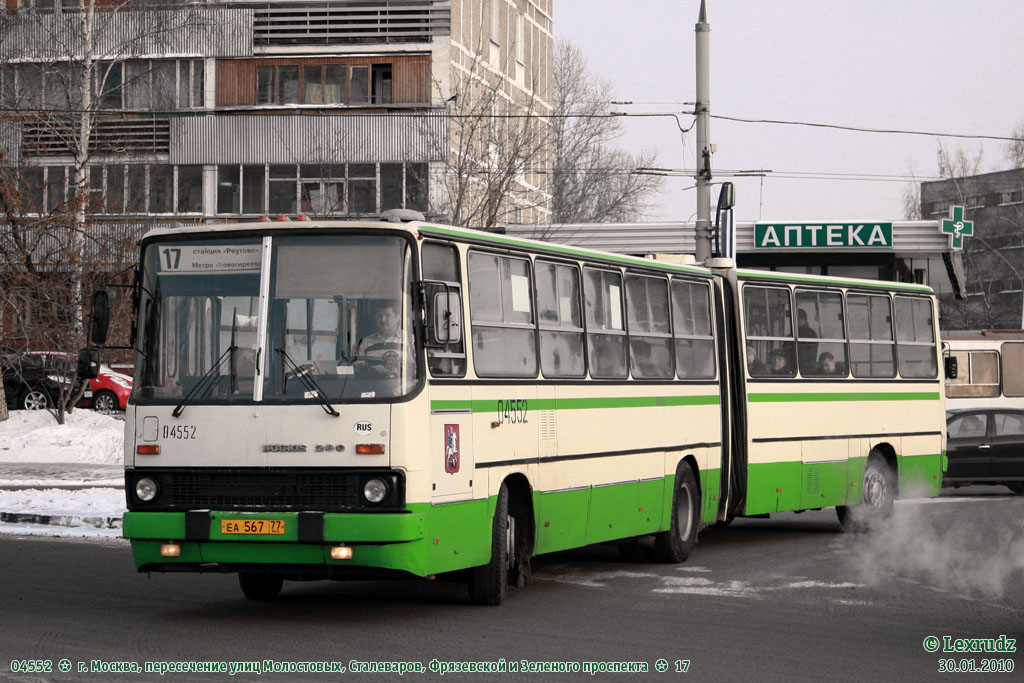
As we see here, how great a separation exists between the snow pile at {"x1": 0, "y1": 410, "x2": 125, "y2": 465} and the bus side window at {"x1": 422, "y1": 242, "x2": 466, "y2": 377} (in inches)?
744

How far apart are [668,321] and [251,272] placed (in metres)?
5.53

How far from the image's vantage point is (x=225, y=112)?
53438mm

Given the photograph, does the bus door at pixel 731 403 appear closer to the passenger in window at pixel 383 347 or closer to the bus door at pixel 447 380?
the bus door at pixel 447 380

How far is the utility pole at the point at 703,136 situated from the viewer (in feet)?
87.9

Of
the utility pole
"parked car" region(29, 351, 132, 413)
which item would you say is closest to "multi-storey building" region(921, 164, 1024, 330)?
"parked car" region(29, 351, 132, 413)

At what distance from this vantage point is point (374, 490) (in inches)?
416

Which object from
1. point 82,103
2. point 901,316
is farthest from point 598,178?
point 901,316

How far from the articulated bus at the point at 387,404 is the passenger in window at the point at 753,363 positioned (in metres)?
2.13

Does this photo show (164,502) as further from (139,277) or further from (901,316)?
(901,316)

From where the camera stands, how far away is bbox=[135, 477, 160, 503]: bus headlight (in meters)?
11.0

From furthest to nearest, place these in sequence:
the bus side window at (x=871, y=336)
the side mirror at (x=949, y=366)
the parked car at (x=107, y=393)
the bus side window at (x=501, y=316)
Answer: the parked car at (x=107, y=393) < the side mirror at (x=949, y=366) < the bus side window at (x=871, y=336) < the bus side window at (x=501, y=316)

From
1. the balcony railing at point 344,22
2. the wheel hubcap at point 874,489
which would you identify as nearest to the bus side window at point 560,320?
the wheel hubcap at point 874,489

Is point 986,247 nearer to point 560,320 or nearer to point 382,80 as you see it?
point 382,80

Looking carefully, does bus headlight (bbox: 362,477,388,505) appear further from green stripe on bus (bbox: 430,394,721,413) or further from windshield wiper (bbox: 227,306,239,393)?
windshield wiper (bbox: 227,306,239,393)
